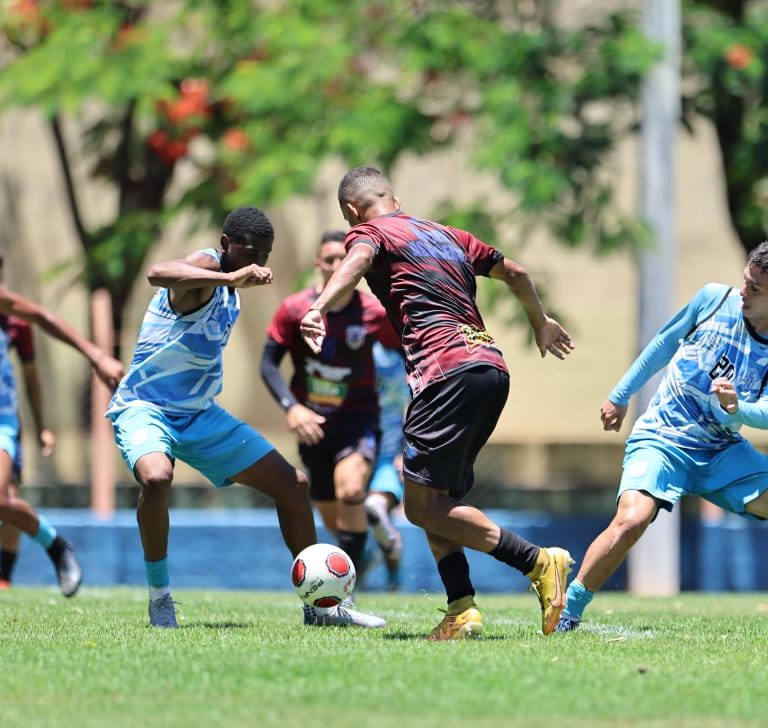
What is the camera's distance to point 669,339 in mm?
7309

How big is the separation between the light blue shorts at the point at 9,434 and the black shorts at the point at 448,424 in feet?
14.0

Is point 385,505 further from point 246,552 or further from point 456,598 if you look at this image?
point 246,552

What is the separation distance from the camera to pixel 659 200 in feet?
49.4

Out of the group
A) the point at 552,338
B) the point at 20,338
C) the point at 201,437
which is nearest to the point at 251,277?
the point at 201,437

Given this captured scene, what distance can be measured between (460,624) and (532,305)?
4.90 feet

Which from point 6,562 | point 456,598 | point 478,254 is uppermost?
point 478,254

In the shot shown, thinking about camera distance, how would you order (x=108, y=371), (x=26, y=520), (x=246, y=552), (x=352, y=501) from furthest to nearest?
(x=246, y=552), (x=26, y=520), (x=352, y=501), (x=108, y=371)

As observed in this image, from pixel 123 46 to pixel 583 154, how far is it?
5.00 metres

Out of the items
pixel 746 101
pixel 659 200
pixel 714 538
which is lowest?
pixel 714 538

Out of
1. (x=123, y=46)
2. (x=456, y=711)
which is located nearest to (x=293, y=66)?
(x=123, y=46)

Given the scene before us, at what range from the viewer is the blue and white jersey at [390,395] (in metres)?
11.1

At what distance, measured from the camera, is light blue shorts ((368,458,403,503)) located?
37.0 ft

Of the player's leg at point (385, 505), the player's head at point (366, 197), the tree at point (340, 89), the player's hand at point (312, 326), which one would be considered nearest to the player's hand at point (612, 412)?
the player's head at point (366, 197)

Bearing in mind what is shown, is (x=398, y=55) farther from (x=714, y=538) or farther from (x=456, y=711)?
(x=456, y=711)
